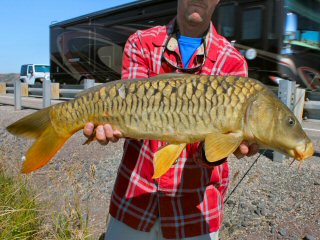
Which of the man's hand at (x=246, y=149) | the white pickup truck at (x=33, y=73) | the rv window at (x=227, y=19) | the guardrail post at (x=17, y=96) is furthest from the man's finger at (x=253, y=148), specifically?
the white pickup truck at (x=33, y=73)

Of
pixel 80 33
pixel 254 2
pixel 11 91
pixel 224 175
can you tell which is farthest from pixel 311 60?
pixel 11 91

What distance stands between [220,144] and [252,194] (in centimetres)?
315

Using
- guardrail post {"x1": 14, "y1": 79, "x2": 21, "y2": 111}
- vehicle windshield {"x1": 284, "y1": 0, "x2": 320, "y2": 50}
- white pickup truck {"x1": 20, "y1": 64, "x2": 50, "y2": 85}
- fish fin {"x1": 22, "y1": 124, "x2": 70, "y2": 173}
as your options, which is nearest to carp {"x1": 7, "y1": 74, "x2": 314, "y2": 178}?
fish fin {"x1": 22, "y1": 124, "x2": 70, "y2": 173}

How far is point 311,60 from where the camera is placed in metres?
11.5

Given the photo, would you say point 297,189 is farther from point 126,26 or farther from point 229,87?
point 126,26

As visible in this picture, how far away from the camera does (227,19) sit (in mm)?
12125

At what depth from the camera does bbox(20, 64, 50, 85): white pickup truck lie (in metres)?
33.0

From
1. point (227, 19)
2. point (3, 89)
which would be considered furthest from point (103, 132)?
point (3, 89)

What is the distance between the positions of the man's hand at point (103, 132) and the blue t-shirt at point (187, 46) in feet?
2.09

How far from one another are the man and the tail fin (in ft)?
0.89

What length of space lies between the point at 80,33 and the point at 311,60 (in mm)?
11756

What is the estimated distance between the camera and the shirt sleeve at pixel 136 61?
2.77 meters

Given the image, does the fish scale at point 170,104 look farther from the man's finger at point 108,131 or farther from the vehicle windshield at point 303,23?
the vehicle windshield at point 303,23

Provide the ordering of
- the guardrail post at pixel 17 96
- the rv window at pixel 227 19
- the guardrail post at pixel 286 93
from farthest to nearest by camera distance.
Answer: the guardrail post at pixel 17 96 → the rv window at pixel 227 19 → the guardrail post at pixel 286 93
